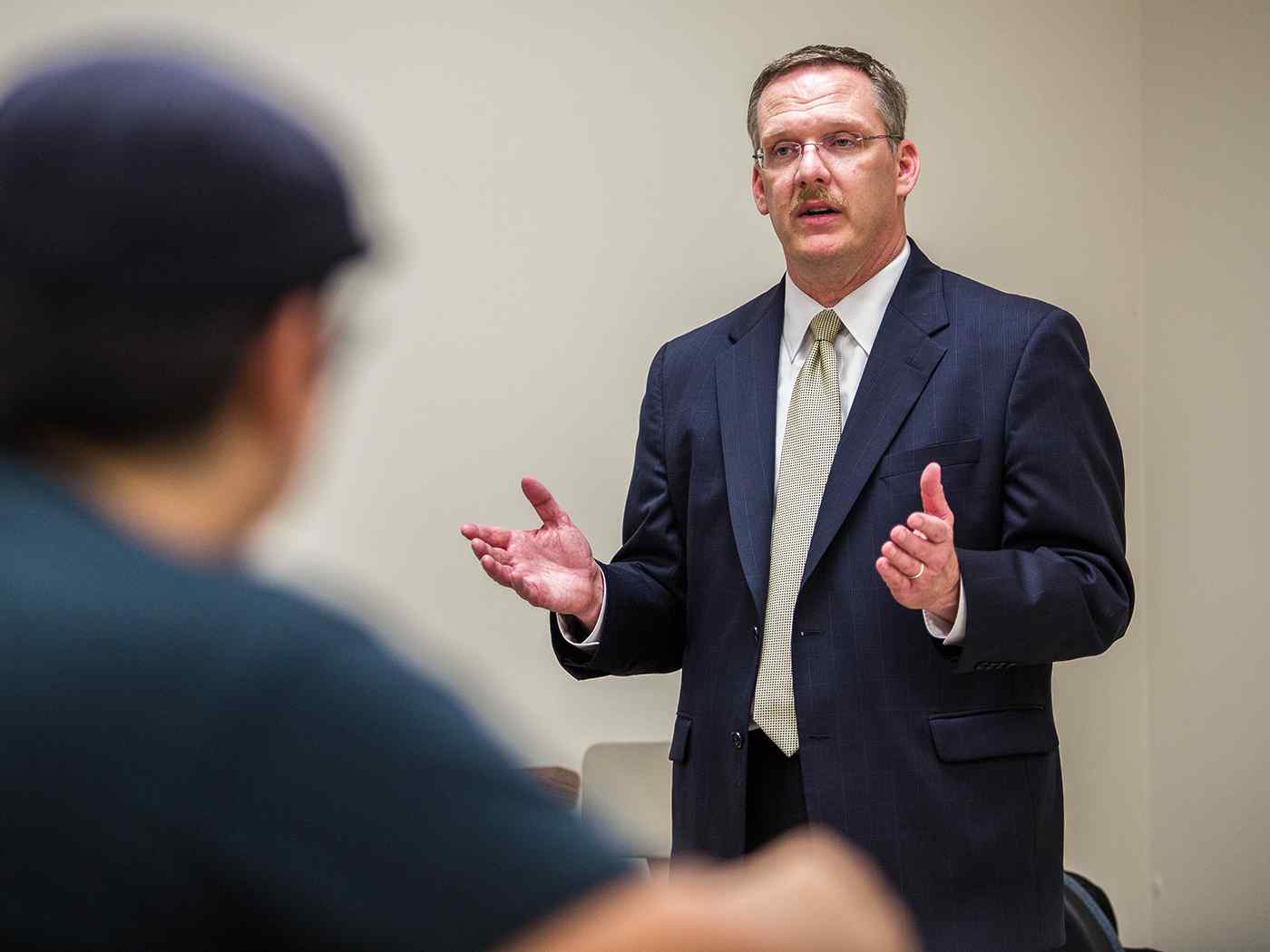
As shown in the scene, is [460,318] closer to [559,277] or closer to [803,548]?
[559,277]

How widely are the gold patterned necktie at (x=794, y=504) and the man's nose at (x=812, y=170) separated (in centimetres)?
20

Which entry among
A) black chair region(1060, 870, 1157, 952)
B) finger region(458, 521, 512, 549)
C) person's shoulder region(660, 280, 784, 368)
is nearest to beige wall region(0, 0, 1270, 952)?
black chair region(1060, 870, 1157, 952)

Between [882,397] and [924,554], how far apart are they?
0.39 meters

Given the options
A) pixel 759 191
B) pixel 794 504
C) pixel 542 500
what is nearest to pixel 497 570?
pixel 542 500

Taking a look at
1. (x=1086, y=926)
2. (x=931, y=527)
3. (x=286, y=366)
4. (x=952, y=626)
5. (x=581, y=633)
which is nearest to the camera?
(x=286, y=366)

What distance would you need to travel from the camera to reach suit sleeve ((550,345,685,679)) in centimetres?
220

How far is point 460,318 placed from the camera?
10.4 ft

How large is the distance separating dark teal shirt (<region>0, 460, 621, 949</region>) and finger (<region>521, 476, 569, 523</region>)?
1.51 m

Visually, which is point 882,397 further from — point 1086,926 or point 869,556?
point 1086,926

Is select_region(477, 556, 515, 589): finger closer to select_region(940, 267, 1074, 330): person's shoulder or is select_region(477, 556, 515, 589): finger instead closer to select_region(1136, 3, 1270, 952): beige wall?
select_region(940, 267, 1074, 330): person's shoulder

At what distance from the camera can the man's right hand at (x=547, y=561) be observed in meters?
2.10

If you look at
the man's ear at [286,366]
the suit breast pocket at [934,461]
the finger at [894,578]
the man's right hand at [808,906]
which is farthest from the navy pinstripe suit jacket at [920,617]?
the man's ear at [286,366]

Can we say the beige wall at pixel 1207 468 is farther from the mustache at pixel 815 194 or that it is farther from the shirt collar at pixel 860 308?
the mustache at pixel 815 194

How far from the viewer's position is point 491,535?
2.11m
